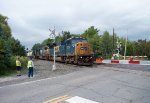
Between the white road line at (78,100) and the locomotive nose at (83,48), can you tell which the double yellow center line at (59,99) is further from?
the locomotive nose at (83,48)

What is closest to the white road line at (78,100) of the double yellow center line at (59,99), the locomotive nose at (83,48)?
the double yellow center line at (59,99)

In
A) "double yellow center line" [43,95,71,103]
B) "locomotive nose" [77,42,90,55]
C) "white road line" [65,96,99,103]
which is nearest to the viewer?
"double yellow center line" [43,95,71,103]

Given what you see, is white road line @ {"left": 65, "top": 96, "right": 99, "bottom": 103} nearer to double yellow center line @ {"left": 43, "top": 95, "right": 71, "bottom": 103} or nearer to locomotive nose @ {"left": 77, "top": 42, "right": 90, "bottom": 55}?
double yellow center line @ {"left": 43, "top": 95, "right": 71, "bottom": 103}

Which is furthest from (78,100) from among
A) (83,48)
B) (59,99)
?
(83,48)

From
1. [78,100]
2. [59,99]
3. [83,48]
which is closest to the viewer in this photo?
[78,100]

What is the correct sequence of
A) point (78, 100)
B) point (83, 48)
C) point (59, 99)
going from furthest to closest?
1. point (83, 48)
2. point (59, 99)
3. point (78, 100)

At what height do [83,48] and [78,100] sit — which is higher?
[83,48]

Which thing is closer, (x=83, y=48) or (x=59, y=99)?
(x=59, y=99)

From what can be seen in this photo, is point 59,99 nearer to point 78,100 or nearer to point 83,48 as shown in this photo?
point 78,100

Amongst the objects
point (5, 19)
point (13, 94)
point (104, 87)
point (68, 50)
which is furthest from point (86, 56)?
point (5, 19)

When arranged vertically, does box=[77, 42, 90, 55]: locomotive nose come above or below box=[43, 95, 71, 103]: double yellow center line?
above

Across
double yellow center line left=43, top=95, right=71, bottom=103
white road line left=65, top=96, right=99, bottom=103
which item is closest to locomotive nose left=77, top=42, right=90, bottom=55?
double yellow center line left=43, top=95, right=71, bottom=103

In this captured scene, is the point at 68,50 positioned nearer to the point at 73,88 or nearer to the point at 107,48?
the point at 73,88

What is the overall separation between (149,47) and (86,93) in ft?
207
